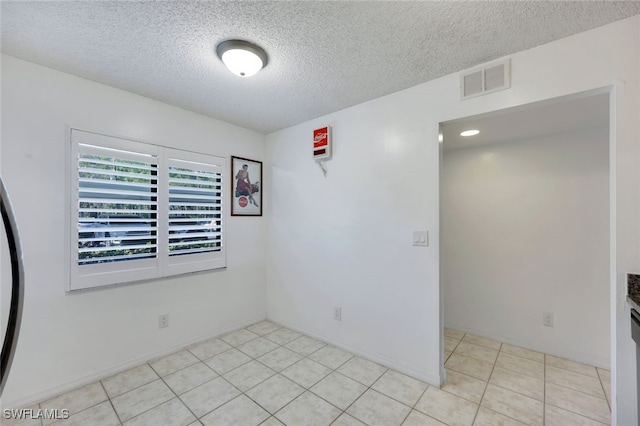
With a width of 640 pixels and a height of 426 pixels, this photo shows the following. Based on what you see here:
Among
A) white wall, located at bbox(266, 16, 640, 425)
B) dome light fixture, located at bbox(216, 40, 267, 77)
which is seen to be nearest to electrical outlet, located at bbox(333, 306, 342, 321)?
white wall, located at bbox(266, 16, 640, 425)

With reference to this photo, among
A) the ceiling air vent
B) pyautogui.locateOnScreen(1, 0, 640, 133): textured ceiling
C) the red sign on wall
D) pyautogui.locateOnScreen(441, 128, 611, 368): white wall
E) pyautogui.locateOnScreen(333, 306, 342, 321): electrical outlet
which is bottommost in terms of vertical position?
pyautogui.locateOnScreen(333, 306, 342, 321): electrical outlet

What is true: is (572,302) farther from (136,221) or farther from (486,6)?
(136,221)

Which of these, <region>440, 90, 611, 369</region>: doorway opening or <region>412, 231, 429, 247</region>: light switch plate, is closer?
<region>412, 231, 429, 247</region>: light switch plate

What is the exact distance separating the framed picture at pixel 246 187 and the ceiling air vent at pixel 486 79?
2.37 meters

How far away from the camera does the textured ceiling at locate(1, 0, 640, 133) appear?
1.40 m

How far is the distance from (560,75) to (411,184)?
3.67 ft

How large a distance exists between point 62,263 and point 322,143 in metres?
2.42

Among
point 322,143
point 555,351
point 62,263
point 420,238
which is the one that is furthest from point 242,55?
point 555,351

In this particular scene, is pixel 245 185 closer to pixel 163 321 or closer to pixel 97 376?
pixel 163 321

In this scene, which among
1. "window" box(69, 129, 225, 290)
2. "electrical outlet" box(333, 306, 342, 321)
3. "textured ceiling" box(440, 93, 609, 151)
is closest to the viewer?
"textured ceiling" box(440, 93, 609, 151)

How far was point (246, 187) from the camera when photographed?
10.7 ft

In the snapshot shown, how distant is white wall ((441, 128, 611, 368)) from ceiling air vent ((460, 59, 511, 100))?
32.0 inches

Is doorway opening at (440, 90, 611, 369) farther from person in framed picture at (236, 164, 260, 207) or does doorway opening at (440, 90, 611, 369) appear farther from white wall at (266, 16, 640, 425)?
person in framed picture at (236, 164, 260, 207)

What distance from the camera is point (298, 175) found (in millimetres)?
3127
